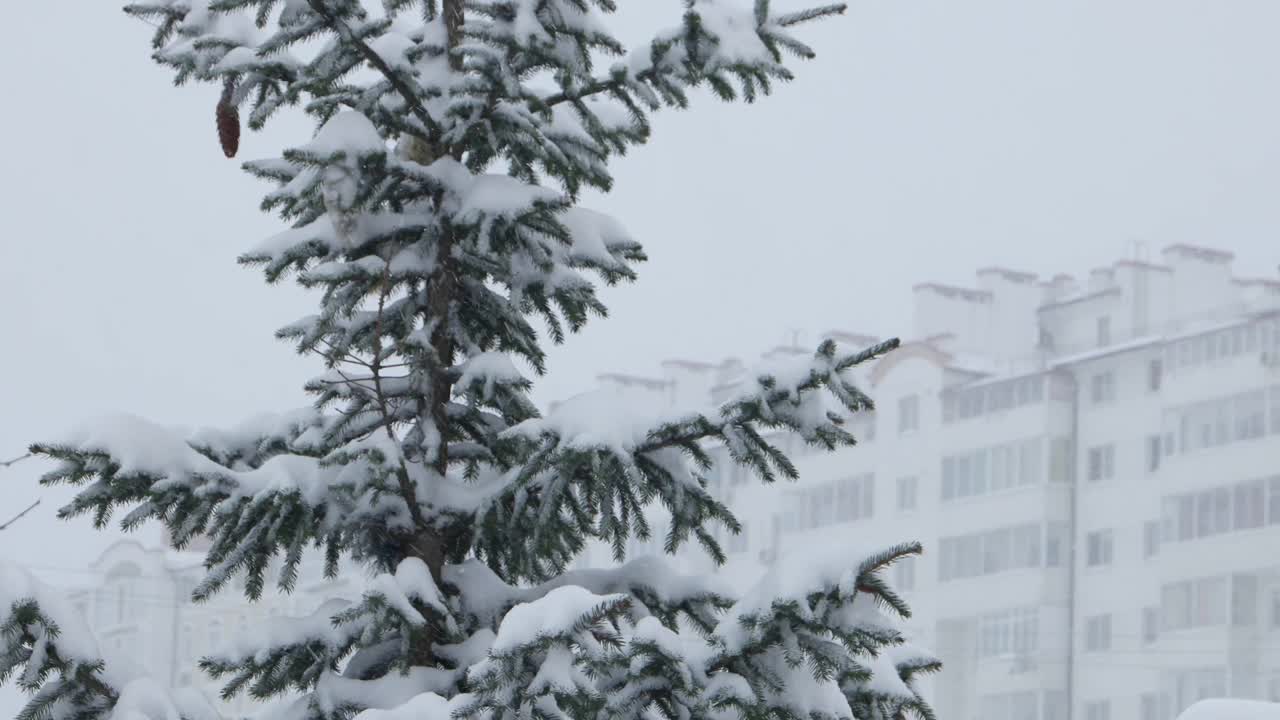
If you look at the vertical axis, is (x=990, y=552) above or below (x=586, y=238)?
above

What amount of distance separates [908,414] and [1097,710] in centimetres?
1240

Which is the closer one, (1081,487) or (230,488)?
(230,488)

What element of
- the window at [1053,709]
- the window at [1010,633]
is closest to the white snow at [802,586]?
the window at [1010,633]

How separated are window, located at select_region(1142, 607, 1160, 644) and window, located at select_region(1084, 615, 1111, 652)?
4.81 feet

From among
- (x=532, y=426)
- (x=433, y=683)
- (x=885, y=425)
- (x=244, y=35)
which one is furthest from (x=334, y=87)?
(x=885, y=425)

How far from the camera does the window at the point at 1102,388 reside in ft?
215

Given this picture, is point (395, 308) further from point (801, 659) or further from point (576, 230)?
point (801, 659)

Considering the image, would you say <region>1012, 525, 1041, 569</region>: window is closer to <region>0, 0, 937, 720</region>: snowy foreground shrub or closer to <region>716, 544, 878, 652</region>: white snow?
<region>0, 0, 937, 720</region>: snowy foreground shrub

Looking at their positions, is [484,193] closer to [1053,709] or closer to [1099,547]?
[1099,547]

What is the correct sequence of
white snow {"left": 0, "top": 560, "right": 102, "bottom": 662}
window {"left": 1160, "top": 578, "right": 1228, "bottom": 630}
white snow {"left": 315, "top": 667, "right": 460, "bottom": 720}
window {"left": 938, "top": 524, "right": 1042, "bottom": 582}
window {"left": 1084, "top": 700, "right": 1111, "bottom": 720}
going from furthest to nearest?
window {"left": 938, "top": 524, "right": 1042, "bottom": 582} → window {"left": 1084, "top": 700, "right": 1111, "bottom": 720} → window {"left": 1160, "top": 578, "right": 1228, "bottom": 630} → white snow {"left": 315, "top": 667, "right": 460, "bottom": 720} → white snow {"left": 0, "top": 560, "right": 102, "bottom": 662}

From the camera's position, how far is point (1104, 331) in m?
68.4

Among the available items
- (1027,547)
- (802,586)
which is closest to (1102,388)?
(1027,547)

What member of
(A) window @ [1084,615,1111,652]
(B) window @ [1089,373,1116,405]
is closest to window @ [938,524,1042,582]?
(A) window @ [1084,615,1111,652]

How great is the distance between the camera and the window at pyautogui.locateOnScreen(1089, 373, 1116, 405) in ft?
215
